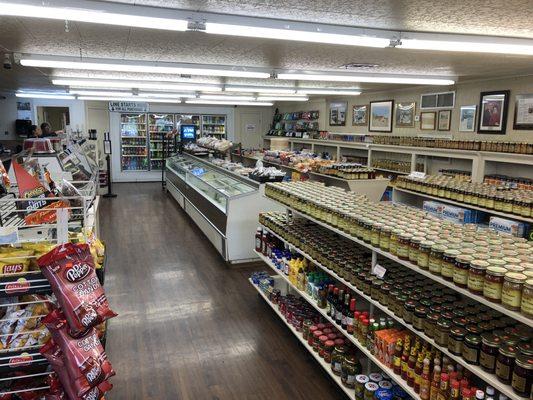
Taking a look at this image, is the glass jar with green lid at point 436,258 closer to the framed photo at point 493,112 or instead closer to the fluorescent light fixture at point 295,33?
the fluorescent light fixture at point 295,33

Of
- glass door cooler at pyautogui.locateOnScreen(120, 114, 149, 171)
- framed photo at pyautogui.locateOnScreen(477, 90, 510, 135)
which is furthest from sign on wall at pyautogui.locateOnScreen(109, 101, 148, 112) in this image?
framed photo at pyautogui.locateOnScreen(477, 90, 510, 135)

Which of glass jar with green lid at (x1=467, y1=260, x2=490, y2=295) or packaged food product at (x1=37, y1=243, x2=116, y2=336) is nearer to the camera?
packaged food product at (x1=37, y1=243, x2=116, y2=336)

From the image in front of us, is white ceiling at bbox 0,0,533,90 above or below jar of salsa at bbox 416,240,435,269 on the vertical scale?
above

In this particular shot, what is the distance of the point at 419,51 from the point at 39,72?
612cm

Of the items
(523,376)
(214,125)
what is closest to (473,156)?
(523,376)

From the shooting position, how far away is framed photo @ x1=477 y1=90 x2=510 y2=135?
7020 millimetres

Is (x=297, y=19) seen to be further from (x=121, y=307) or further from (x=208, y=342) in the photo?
(x=121, y=307)

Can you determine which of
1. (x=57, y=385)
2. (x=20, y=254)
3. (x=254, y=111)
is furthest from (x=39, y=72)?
(x=254, y=111)

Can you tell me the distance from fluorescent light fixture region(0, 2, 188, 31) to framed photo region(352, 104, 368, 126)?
8.58m

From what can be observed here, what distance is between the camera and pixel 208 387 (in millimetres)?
3770

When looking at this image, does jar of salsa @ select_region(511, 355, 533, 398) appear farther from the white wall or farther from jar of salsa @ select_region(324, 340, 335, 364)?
the white wall

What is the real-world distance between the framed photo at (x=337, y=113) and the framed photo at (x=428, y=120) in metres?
3.25

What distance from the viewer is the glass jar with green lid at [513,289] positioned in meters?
2.13

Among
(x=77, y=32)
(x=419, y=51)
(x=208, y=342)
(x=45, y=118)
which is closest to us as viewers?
(x=77, y=32)
